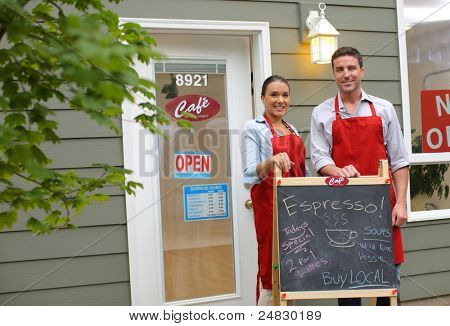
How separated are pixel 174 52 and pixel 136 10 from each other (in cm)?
34

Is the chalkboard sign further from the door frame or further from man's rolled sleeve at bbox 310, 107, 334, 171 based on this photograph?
the door frame

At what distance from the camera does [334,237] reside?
7.43 ft

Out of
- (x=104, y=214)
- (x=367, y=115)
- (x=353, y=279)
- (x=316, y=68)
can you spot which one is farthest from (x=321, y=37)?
(x=104, y=214)

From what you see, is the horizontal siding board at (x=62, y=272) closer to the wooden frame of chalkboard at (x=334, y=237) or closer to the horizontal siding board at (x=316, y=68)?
the wooden frame of chalkboard at (x=334, y=237)

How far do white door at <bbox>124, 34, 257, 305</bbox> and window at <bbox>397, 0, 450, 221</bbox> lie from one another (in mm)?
1233

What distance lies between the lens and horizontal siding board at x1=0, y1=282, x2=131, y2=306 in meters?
2.64

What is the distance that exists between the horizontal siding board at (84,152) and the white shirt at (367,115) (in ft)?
3.79

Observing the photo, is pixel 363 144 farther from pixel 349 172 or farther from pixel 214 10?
pixel 214 10

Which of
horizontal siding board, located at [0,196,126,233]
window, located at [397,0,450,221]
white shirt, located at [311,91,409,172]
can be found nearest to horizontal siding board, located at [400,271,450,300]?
window, located at [397,0,450,221]

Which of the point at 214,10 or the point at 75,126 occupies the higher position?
the point at 214,10

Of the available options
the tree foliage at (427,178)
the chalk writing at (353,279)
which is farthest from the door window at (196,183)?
the tree foliage at (427,178)

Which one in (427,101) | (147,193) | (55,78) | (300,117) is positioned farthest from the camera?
(427,101)

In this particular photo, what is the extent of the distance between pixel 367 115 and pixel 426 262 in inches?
64.1

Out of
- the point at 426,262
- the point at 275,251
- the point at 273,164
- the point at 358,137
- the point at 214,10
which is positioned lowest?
the point at 426,262
